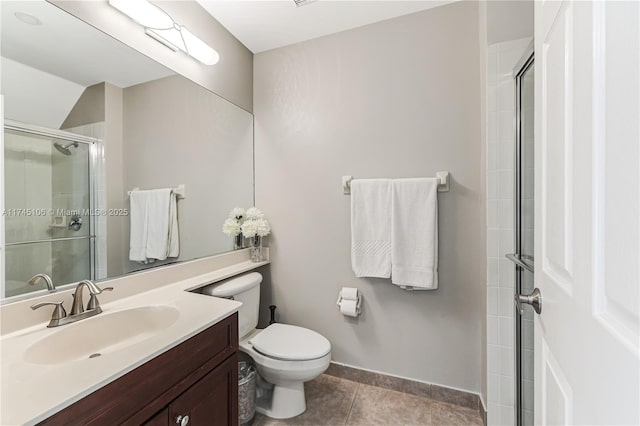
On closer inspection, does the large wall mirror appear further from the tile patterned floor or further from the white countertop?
the tile patterned floor

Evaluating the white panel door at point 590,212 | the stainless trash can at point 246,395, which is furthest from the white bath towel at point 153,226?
the white panel door at point 590,212

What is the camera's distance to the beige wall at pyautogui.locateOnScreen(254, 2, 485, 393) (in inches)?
62.2

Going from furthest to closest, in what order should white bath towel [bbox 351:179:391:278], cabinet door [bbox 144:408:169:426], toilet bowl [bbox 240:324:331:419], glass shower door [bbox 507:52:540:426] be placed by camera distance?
white bath towel [bbox 351:179:391:278], toilet bowl [bbox 240:324:331:419], glass shower door [bbox 507:52:540:426], cabinet door [bbox 144:408:169:426]

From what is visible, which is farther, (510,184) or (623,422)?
(510,184)

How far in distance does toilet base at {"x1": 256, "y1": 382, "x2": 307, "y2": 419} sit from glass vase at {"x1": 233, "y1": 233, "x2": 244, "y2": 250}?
922 mm

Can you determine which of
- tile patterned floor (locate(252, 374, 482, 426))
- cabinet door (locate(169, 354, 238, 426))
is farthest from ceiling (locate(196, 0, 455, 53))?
tile patterned floor (locate(252, 374, 482, 426))

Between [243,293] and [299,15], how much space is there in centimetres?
178

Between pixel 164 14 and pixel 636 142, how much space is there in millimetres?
1740

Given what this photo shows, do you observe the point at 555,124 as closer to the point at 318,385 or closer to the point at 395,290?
the point at 395,290

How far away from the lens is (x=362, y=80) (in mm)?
1787

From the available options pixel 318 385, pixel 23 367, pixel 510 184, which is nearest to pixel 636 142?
pixel 510 184

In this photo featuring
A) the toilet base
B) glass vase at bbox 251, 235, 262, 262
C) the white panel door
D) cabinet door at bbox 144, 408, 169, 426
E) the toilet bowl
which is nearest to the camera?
the white panel door

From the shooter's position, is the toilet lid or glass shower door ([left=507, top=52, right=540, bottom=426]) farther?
the toilet lid

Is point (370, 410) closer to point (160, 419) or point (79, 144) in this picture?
point (160, 419)
